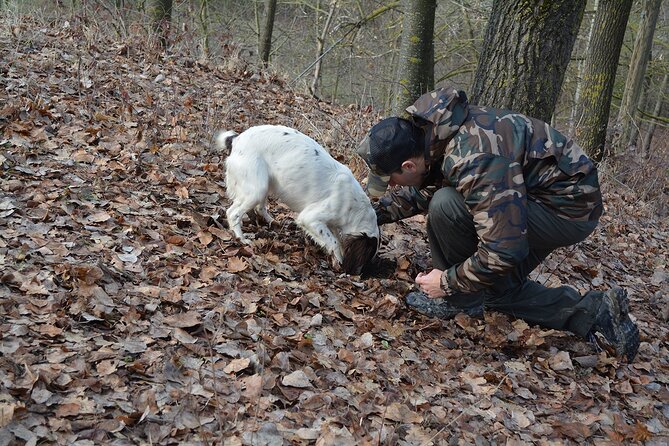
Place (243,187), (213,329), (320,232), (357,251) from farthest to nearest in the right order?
(243,187), (320,232), (357,251), (213,329)

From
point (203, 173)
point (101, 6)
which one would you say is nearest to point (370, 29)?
point (101, 6)

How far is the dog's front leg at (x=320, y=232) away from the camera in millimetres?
4512

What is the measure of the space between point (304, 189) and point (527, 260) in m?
1.78

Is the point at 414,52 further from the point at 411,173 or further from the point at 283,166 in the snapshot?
the point at 411,173

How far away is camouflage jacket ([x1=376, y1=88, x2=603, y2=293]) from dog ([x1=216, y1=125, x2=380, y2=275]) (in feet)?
3.02

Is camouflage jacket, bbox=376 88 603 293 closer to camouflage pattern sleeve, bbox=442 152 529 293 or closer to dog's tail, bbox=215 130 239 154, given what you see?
camouflage pattern sleeve, bbox=442 152 529 293

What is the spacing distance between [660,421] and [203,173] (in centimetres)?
401

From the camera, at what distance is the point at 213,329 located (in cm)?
325

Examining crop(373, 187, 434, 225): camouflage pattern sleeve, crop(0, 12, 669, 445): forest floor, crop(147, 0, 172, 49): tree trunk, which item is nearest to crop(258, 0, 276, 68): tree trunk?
crop(147, 0, 172, 49): tree trunk

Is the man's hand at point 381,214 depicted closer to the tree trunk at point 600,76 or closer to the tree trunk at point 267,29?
the tree trunk at point 600,76

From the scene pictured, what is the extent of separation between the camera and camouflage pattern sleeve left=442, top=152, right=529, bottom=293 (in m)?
3.30

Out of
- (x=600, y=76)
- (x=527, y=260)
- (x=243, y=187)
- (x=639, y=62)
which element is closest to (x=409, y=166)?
(x=527, y=260)

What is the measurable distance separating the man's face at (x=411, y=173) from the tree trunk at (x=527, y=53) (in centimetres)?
184

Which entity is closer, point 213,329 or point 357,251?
point 213,329
